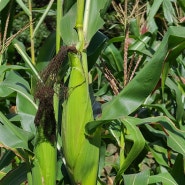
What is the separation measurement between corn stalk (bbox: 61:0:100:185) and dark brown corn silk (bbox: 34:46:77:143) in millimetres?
38

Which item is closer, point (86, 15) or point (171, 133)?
point (86, 15)

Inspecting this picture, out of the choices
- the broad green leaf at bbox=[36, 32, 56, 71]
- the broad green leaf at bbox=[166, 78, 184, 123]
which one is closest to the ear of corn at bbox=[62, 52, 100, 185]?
the broad green leaf at bbox=[36, 32, 56, 71]

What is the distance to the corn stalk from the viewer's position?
65.8 inches

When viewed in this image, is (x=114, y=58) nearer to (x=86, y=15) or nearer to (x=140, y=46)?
(x=140, y=46)

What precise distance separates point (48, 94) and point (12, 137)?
229mm

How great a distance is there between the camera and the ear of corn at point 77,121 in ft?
5.48

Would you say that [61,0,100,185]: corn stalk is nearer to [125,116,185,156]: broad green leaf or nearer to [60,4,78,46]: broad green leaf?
[60,4,78,46]: broad green leaf

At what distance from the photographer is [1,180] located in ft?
6.17

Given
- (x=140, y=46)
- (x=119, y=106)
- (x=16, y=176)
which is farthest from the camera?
(x=140, y=46)

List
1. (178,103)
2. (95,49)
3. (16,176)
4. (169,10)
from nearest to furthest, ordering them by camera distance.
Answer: (16,176) < (95,49) < (178,103) < (169,10)

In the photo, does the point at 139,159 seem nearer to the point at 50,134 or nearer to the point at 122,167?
the point at 122,167

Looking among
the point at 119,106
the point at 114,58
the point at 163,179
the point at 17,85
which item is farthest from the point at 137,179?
the point at 114,58

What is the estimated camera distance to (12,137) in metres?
1.78

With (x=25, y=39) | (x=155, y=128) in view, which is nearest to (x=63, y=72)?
(x=155, y=128)
